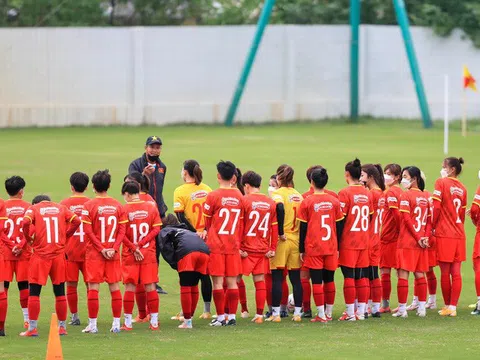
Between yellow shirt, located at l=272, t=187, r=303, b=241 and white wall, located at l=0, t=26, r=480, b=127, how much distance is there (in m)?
26.4

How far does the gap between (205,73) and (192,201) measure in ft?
90.8

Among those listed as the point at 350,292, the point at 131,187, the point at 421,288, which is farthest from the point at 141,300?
the point at 421,288

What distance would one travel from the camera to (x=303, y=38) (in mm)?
42188

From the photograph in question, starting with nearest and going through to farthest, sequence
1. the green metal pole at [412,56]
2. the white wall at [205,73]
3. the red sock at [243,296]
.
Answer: the red sock at [243,296] → the green metal pole at [412,56] → the white wall at [205,73]

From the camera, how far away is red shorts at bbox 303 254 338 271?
42.3 ft

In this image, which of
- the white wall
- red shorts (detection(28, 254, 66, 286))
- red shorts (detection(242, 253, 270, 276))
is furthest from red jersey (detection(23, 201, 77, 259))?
the white wall

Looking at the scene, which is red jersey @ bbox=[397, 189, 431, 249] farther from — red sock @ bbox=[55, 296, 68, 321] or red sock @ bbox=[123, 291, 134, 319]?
red sock @ bbox=[55, 296, 68, 321]

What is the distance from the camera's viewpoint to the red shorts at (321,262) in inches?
508

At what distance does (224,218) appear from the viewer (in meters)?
12.7

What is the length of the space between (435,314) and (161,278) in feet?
14.6

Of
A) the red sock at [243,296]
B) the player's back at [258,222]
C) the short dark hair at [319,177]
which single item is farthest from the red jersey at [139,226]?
the short dark hair at [319,177]

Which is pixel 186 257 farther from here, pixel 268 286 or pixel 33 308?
pixel 33 308

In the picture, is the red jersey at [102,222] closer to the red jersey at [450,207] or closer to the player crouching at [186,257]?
the player crouching at [186,257]

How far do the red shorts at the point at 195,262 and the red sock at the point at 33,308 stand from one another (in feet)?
5.22
